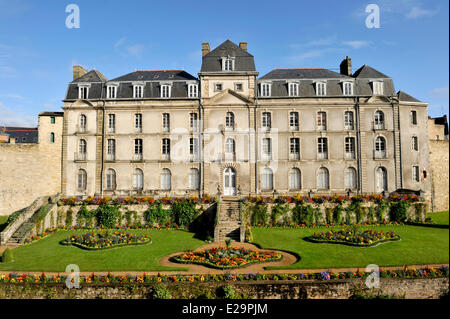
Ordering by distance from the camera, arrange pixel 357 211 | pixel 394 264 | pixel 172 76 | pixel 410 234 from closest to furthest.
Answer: pixel 394 264, pixel 410 234, pixel 357 211, pixel 172 76

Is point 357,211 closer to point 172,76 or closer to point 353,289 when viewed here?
point 353,289

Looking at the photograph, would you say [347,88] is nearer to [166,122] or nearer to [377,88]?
[377,88]

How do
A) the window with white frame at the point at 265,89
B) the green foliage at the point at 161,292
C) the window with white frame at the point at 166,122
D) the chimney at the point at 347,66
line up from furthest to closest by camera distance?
the chimney at the point at 347,66
the window with white frame at the point at 166,122
the window with white frame at the point at 265,89
the green foliage at the point at 161,292

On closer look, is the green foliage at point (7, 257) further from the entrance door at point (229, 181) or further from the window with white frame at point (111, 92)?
the window with white frame at point (111, 92)

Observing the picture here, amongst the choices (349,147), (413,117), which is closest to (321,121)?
(349,147)

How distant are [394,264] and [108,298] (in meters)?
13.7

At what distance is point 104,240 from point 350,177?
22248 millimetres

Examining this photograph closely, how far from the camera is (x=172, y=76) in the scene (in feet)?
103

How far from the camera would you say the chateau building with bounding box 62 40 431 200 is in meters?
29.3

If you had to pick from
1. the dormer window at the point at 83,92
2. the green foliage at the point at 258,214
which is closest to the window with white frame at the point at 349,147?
the green foliage at the point at 258,214

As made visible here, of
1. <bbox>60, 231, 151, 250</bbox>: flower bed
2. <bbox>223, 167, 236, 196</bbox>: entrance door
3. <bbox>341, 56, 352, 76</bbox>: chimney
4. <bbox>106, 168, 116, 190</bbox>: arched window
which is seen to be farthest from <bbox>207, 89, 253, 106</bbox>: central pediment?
<bbox>60, 231, 151, 250</bbox>: flower bed

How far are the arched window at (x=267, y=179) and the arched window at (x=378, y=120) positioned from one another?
11.2 m

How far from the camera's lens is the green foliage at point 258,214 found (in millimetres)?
24562
